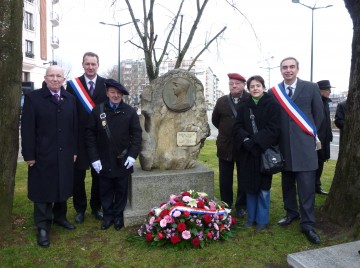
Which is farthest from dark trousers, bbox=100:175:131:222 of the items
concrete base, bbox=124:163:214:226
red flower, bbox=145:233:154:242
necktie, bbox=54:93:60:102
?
necktie, bbox=54:93:60:102

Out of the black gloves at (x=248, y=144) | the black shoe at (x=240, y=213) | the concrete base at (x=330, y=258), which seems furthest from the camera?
the black shoe at (x=240, y=213)

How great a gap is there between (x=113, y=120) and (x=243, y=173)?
1685 millimetres

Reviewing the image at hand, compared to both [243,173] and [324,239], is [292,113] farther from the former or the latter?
[324,239]

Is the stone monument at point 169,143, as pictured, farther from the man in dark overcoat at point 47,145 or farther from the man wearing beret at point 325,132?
the man wearing beret at point 325,132

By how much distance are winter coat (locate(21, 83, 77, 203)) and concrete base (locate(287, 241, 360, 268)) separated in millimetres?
2563

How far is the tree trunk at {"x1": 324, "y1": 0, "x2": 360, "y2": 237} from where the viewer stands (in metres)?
4.01

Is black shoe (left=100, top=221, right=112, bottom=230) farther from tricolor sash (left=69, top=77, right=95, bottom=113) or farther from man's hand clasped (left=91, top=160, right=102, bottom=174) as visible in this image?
tricolor sash (left=69, top=77, right=95, bottom=113)

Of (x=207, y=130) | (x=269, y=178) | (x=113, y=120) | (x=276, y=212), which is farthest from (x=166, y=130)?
(x=276, y=212)

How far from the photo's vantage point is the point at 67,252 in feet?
11.9

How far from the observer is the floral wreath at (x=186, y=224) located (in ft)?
12.0

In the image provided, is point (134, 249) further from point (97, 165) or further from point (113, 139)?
point (113, 139)

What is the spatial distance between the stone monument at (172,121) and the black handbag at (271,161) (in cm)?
116

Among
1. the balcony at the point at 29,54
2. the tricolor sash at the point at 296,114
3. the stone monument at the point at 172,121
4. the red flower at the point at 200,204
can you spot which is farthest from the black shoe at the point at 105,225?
the balcony at the point at 29,54

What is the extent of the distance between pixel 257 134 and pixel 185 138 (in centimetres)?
119
